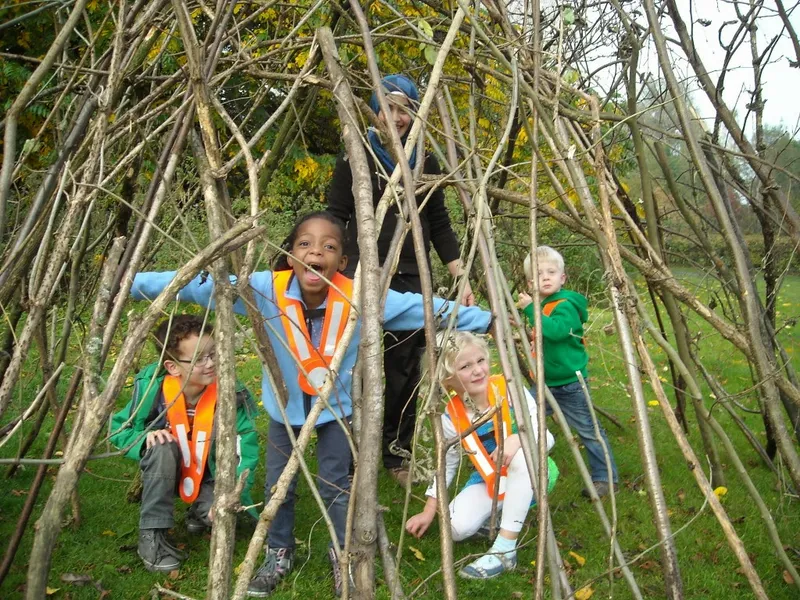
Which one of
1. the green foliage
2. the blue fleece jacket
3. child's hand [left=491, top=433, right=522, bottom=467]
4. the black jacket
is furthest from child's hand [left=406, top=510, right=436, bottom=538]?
the green foliage

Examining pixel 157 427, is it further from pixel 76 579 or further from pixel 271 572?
pixel 271 572

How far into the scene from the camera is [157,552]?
2.94 m

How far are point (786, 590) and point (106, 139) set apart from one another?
280 cm

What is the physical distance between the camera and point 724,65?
300 cm

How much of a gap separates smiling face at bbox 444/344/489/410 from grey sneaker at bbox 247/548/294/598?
940 millimetres

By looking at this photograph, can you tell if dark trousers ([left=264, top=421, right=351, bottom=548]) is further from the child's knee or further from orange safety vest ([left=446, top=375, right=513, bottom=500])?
the child's knee

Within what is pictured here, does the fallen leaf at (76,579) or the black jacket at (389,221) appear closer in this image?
the fallen leaf at (76,579)

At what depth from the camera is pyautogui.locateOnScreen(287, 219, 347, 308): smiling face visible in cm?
257

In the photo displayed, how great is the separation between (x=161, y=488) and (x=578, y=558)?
1726 millimetres

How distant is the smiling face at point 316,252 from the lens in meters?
Answer: 2.57

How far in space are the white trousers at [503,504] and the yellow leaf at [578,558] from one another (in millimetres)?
259

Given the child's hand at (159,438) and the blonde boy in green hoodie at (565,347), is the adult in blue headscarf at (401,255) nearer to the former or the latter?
the blonde boy in green hoodie at (565,347)

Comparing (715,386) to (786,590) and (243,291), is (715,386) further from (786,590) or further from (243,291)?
(243,291)

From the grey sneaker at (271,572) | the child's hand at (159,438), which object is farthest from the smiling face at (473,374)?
the child's hand at (159,438)
